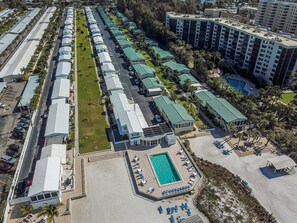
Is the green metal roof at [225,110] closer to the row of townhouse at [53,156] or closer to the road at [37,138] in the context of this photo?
the row of townhouse at [53,156]

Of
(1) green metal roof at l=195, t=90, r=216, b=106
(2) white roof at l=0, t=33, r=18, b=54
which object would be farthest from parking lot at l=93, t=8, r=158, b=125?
(2) white roof at l=0, t=33, r=18, b=54

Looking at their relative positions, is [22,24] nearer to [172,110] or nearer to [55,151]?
[55,151]

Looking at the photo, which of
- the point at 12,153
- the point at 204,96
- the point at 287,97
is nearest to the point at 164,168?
the point at 204,96

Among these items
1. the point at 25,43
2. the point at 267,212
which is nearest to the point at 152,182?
the point at 267,212

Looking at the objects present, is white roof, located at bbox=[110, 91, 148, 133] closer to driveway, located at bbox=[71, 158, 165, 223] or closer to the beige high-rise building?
driveway, located at bbox=[71, 158, 165, 223]

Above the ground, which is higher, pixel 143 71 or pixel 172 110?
pixel 143 71

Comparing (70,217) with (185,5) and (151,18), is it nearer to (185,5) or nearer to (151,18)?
(151,18)
